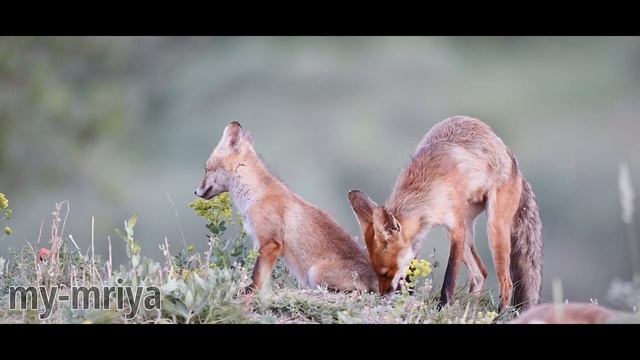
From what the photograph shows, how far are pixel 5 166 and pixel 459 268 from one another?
10217 mm

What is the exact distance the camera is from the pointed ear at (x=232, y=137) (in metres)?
10.4

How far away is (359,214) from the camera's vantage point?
9.48 meters

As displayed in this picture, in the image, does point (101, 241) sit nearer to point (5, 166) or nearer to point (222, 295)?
point (5, 166)

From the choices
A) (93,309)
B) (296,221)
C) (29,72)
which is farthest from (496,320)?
(29,72)

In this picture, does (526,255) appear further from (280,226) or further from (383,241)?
(280,226)

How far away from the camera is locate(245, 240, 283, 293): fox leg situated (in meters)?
9.74

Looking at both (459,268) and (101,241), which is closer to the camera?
(459,268)

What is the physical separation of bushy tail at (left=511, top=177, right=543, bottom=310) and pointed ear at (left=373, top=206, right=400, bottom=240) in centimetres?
174

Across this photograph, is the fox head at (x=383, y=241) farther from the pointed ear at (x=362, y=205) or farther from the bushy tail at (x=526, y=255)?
the bushy tail at (x=526, y=255)

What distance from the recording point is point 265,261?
9.84 metres

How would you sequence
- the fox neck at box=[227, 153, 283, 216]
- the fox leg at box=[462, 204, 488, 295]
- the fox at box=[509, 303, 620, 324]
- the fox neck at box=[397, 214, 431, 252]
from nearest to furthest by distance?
the fox at box=[509, 303, 620, 324] → the fox neck at box=[397, 214, 431, 252] → the fox neck at box=[227, 153, 283, 216] → the fox leg at box=[462, 204, 488, 295]

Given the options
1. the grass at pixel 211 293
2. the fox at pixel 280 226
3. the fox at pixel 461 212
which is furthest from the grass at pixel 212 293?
the fox at pixel 461 212

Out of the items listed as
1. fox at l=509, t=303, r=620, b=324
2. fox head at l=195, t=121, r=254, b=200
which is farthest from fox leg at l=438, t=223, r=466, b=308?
fox head at l=195, t=121, r=254, b=200

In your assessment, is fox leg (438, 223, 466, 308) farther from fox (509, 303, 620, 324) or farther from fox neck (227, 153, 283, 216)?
fox neck (227, 153, 283, 216)
